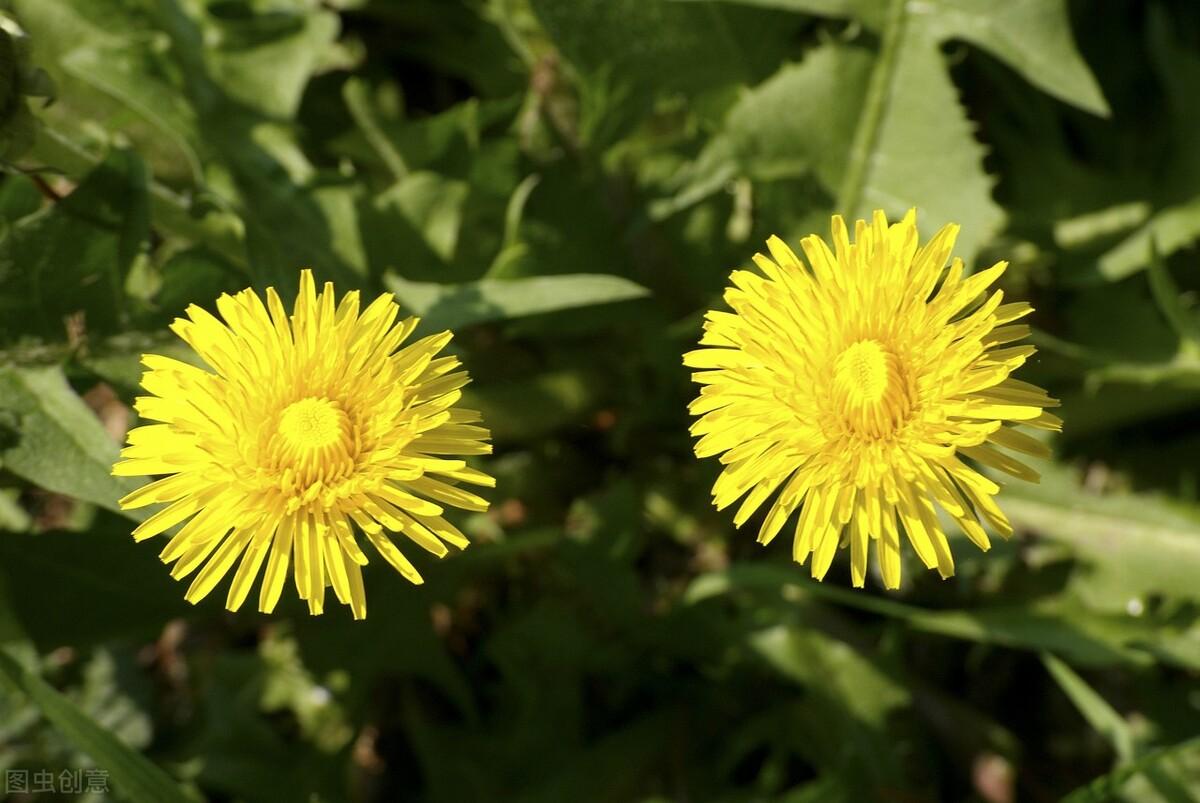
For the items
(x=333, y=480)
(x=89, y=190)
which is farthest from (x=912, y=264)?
(x=89, y=190)

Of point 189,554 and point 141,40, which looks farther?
point 141,40

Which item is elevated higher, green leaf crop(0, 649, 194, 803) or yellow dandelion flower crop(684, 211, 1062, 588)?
yellow dandelion flower crop(684, 211, 1062, 588)

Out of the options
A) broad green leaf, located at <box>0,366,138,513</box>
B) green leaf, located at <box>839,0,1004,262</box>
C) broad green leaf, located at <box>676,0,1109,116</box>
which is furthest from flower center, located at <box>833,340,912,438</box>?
broad green leaf, located at <box>0,366,138,513</box>

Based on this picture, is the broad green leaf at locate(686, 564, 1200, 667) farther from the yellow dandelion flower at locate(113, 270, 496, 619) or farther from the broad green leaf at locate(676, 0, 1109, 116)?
the broad green leaf at locate(676, 0, 1109, 116)

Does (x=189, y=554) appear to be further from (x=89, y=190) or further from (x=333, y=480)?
(x=89, y=190)

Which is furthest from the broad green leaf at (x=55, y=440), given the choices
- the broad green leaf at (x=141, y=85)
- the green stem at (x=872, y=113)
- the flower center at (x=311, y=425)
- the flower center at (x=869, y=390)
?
the green stem at (x=872, y=113)

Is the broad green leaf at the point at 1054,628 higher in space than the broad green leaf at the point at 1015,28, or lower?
lower

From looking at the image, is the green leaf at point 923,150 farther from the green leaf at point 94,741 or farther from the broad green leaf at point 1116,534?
the green leaf at point 94,741
